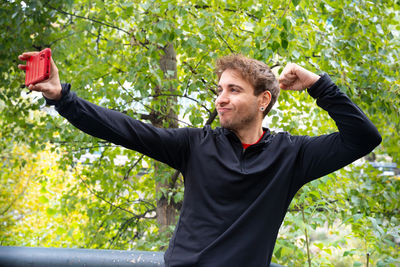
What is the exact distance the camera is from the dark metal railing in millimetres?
1874

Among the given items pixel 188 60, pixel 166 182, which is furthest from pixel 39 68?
pixel 166 182

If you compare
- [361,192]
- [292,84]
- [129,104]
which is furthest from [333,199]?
[292,84]

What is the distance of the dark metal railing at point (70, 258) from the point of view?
1.87 metres

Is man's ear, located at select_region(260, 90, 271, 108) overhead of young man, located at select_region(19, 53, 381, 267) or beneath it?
overhead

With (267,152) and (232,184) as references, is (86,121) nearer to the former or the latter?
(232,184)

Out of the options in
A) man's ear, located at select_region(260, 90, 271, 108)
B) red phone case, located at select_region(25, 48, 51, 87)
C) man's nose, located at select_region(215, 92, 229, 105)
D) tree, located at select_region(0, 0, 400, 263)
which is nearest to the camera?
red phone case, located at select_region(25, 48, 51, 87)

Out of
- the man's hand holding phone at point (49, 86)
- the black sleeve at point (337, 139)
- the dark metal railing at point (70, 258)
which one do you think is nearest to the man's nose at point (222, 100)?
the black sleeve at point (337, 139)

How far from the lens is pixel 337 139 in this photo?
1639 mm

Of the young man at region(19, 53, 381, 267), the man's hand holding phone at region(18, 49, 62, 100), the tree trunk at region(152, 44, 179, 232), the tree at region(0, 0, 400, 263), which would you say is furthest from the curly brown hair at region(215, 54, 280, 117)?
the tree trunk at region(152, 44, 179, 232)

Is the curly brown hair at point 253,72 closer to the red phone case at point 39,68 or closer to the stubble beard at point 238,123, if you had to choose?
the stubble beard at point 238,123

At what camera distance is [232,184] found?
62.2 inches

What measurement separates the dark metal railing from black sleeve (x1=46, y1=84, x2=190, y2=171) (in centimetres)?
53

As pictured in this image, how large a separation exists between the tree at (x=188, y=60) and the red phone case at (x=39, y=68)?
1.61 m

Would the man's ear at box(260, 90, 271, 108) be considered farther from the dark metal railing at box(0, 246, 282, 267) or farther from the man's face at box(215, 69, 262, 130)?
the dark metal railing at box(0, 246, 282, 267)
